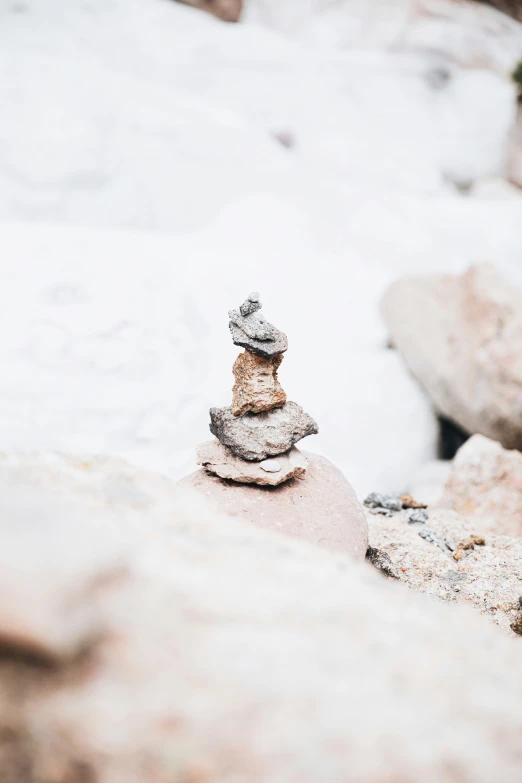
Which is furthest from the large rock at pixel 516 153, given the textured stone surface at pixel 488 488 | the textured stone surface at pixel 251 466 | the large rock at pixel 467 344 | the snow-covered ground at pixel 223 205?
the textured stone surface at pixel 251 466

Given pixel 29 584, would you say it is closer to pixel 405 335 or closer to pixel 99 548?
pixel 99 548

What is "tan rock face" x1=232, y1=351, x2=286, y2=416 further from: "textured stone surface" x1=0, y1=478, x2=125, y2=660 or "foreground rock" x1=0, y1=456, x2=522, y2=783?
"textured stone surface" x1=0, y1=478, x2=125, y2=660

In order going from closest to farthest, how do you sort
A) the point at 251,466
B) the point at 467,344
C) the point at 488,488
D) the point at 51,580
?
the point at 51,580 → the point at 251,466 → the point at 488,488 → the point at 467,344

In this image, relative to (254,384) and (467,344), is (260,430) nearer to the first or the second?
(254,384)

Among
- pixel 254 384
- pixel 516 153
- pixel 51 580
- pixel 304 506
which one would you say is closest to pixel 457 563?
pixel 304 506

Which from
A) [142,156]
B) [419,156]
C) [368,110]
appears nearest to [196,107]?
[142,156]

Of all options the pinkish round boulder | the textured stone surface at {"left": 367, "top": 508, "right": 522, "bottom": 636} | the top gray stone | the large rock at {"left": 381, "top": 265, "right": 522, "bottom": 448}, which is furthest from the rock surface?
the large rock at {"left": 381, "top": 265, "right": 522, "bottom": 448}
